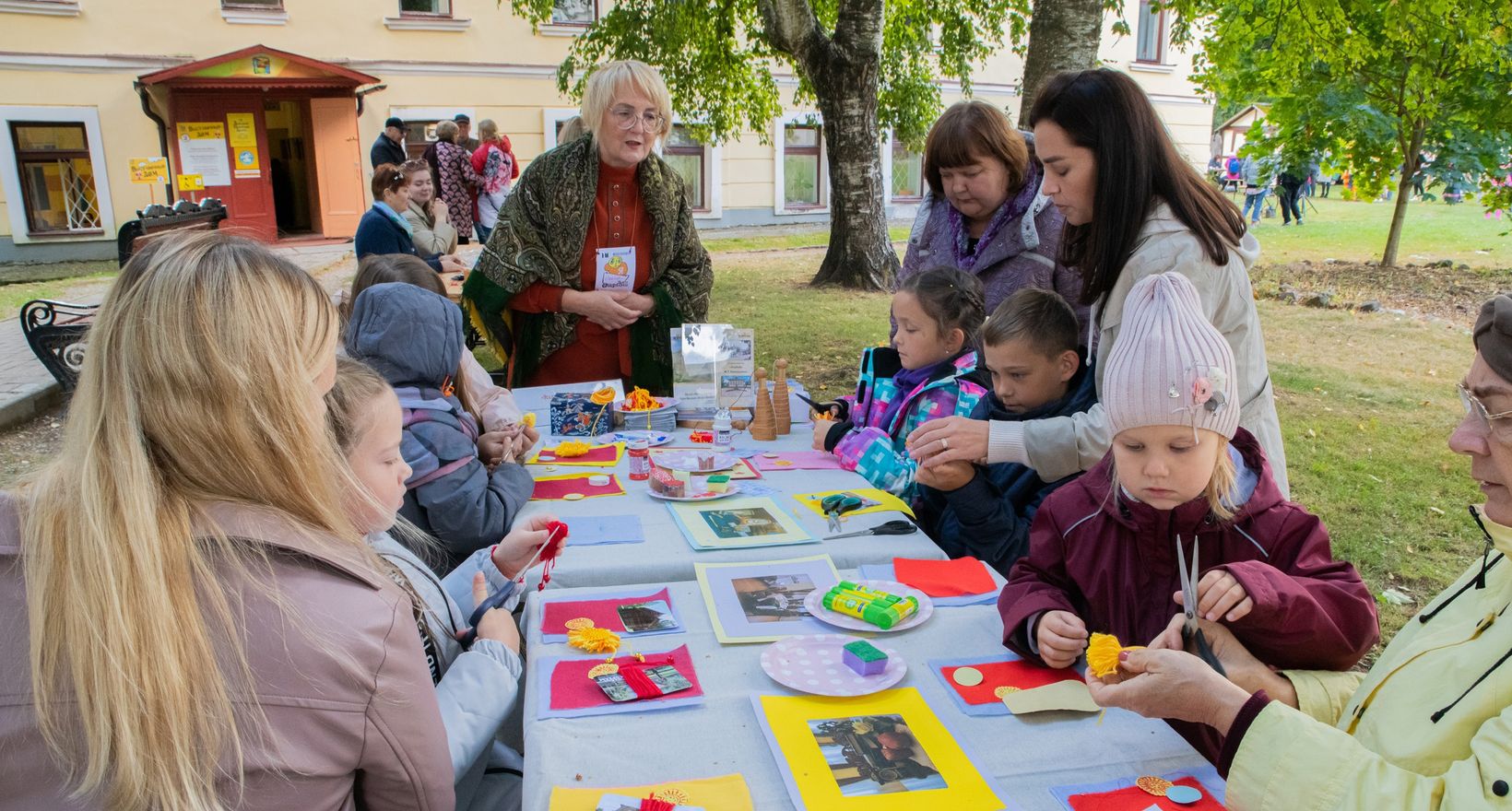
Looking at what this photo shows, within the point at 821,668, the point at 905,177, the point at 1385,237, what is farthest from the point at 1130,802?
the point at 905,177

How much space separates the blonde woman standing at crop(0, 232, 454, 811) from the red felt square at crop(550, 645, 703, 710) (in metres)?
0.29

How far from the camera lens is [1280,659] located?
1588 millimetres

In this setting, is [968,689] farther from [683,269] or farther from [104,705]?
[683,269]

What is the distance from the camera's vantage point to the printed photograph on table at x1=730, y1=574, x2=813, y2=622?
6.15ft

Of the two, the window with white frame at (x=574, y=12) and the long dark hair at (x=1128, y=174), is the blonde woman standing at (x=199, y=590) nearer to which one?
the long dark hair at (x=1128, y=174)

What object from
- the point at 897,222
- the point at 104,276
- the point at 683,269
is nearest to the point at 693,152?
the point at 897,222

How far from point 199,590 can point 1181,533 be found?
1.51m

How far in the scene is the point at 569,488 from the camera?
273 cm

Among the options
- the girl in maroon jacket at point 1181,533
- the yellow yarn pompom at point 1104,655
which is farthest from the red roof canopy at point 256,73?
the yellow yarn pompom at point 1104,655

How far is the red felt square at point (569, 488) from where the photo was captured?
8.75 ft

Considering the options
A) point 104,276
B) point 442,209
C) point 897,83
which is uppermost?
point 897,83

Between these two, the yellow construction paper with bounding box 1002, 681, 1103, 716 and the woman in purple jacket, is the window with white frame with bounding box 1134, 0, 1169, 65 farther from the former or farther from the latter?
the yellow construction paper with bounding box 1002, 681, 1103, 716

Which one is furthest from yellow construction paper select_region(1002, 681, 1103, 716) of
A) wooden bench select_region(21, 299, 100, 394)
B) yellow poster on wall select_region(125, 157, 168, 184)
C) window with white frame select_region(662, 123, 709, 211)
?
window with white frame select_region(662, 123, 709, 211)

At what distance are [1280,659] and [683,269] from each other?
8.61 ft
